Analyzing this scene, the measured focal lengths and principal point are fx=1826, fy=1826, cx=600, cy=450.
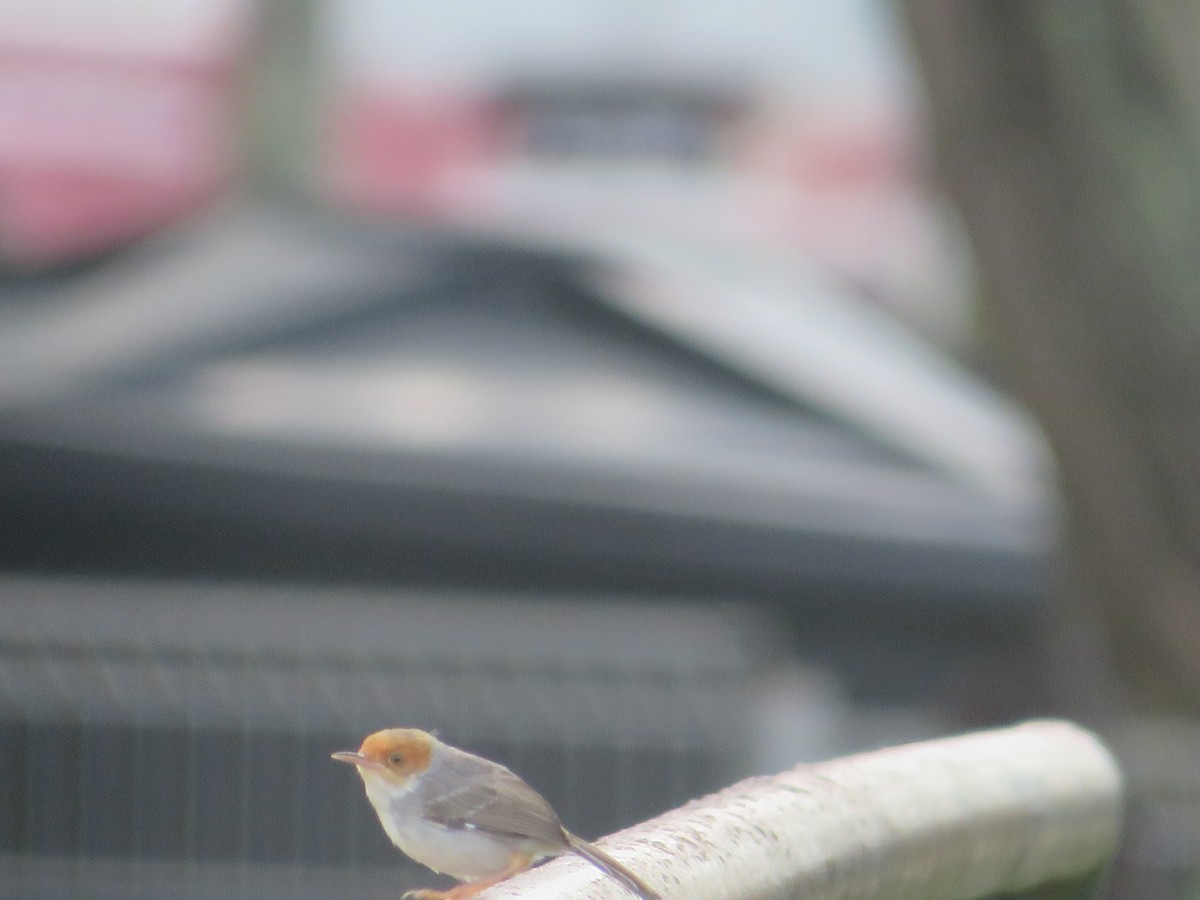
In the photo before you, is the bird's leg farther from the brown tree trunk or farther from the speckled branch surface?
the brown tree trunk

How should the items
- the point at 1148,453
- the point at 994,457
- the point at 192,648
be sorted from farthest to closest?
the point at 994,457, the point at 192,648, the point at 1148,453

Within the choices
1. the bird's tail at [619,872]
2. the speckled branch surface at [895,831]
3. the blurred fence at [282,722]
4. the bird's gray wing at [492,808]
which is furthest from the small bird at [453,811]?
the blurred fence at [282,722]

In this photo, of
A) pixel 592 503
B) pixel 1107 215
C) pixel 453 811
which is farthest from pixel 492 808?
pixel 592 503

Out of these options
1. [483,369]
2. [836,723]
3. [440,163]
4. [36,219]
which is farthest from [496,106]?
[836,723]

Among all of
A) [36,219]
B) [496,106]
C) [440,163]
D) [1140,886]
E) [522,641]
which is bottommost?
[1140,886]

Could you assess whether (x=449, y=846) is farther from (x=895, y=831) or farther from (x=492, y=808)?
(x=895, y=831)

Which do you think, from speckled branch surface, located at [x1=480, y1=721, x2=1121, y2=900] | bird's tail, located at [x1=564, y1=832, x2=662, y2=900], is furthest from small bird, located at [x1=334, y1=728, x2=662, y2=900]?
bird's tail, located at [x1=564, y1=832, x2=662, y2=900]

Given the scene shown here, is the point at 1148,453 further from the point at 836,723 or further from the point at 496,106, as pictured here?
the point at 496,106

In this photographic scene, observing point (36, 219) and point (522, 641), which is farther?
point (36, 219)
